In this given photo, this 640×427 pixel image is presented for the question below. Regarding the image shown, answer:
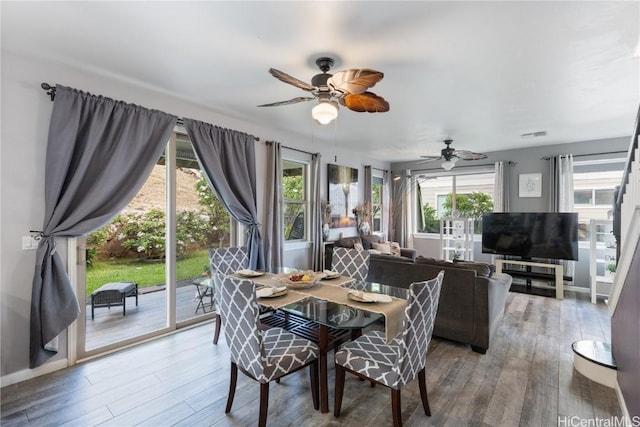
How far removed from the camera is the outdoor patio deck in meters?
3.10

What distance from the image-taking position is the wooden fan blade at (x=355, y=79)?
195cm

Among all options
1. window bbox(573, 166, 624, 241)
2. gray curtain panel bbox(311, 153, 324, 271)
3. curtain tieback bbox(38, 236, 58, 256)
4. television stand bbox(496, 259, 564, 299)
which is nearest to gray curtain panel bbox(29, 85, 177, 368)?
curtain tieback bbox(38, 236, 58, 256)

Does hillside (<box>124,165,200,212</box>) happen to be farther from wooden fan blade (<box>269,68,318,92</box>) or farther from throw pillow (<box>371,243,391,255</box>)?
throw pillow (<box>371,243,391,255</box>)

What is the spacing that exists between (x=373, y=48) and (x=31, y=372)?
3.86 meters

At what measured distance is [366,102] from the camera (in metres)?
2.46

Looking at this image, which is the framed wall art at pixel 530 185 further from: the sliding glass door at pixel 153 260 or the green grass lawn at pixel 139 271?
the green grass lawn at pixel 139 271

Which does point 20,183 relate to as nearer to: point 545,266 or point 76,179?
point 76,179

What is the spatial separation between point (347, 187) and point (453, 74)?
349 centimetres

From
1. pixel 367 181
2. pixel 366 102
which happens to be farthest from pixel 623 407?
pixel 367 181

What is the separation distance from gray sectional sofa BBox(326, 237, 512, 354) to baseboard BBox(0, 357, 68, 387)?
3.45 m

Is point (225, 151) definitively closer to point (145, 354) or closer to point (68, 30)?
point (68, 30)

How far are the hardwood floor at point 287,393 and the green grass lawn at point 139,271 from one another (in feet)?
2.39

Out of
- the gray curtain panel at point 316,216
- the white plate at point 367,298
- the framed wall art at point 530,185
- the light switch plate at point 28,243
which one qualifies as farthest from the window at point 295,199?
the framed wall art at point 530,185

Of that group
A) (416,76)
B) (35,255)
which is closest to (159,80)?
(35,255)
